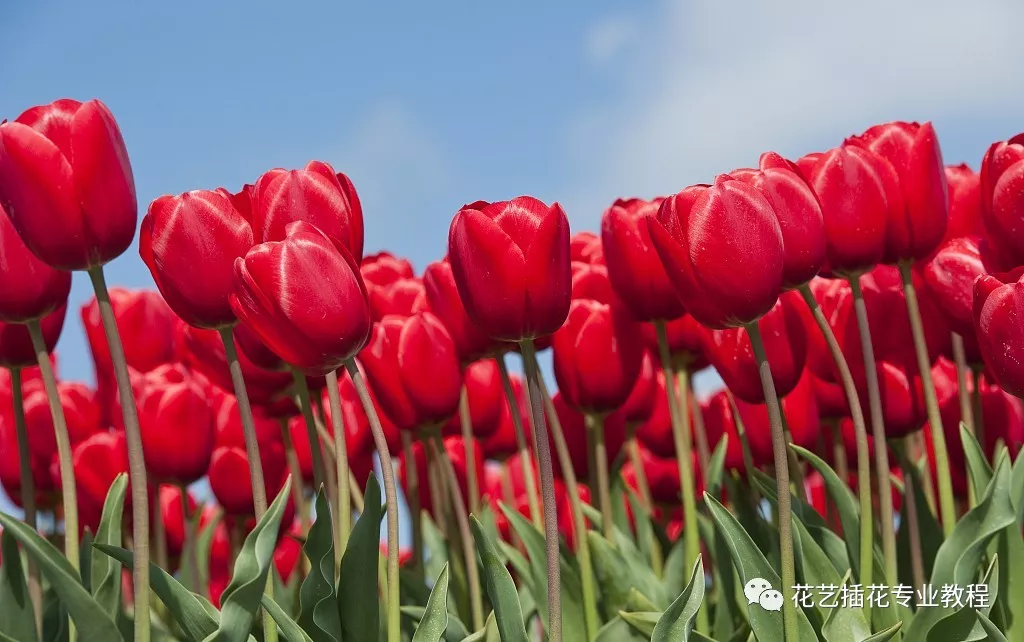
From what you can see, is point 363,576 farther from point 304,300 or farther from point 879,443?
point 879,443

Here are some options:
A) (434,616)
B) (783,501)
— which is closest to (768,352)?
(783,501)

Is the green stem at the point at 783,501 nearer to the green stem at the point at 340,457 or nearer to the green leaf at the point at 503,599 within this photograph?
the green leaf at the point at 503,599

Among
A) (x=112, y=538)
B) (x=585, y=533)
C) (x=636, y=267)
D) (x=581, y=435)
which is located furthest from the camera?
(x=581, y=435)

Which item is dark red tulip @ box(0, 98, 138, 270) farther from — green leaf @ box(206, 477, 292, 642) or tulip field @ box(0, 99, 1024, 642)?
green leaf @ box(206, 477, 292, 642)

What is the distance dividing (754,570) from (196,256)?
36.4 inches

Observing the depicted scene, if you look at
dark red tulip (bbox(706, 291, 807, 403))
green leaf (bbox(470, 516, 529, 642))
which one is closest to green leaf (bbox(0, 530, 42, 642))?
green leaf (bbox(470, 516, 529, 642))

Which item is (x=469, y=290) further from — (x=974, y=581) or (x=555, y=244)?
(x=974, y=581)

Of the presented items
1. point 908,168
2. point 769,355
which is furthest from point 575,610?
point 908,168

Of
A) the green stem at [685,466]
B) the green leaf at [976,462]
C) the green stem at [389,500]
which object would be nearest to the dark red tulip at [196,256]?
the green stem at [389,500]

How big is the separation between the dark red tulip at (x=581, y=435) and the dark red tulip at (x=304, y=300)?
119 cm

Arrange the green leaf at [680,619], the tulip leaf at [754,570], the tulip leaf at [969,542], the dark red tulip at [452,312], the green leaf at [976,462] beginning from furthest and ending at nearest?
1. the dark red tulip at [452,312]
2. the green leaf at [976,462]
3. the tulip leaf at [969,542]
4. the tulip leaf at [754,570]
5. the green leaf at [680,619]

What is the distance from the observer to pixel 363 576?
5.22 feet

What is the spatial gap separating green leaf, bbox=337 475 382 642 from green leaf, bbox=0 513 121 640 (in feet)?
1.01

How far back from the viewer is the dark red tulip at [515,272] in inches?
60.2
